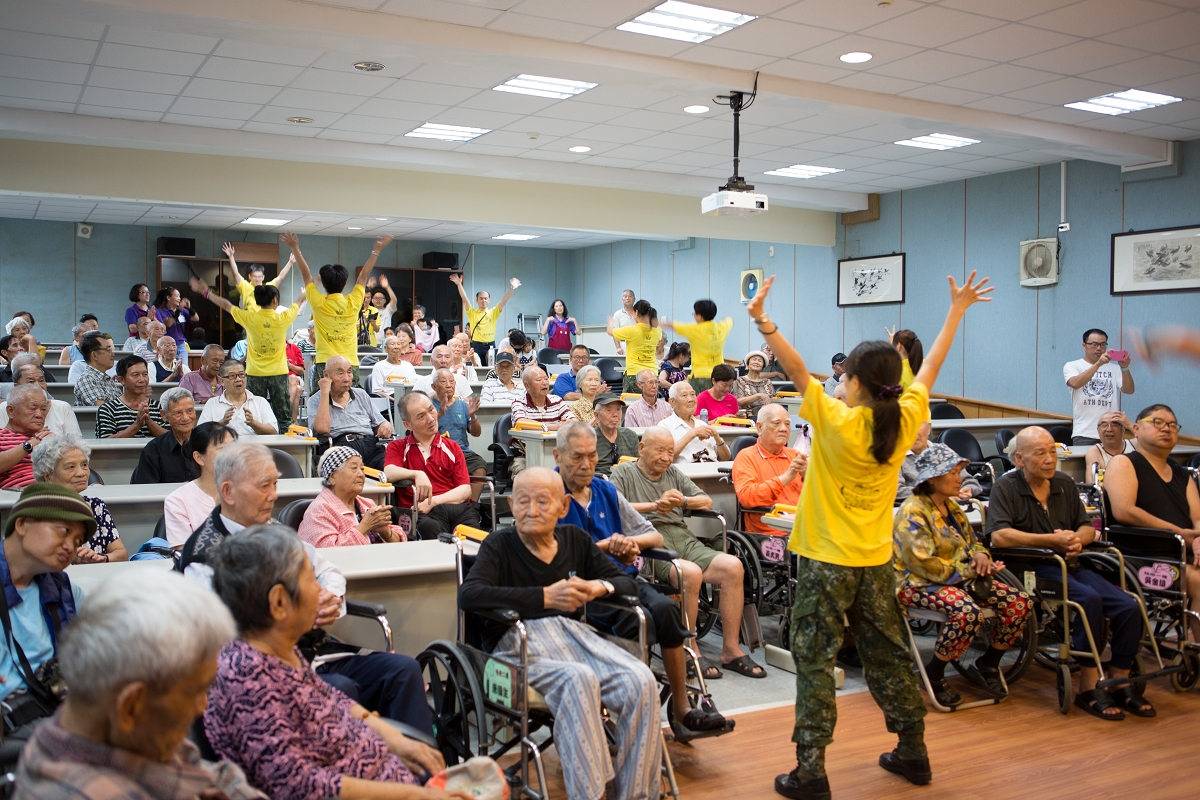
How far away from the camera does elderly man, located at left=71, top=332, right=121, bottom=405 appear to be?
6754mm

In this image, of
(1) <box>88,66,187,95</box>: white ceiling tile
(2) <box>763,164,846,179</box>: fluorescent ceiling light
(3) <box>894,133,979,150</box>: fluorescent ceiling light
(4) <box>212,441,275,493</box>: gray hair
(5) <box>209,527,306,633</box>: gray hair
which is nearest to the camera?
(5) <box>209,527,306,633</box>: gray hair

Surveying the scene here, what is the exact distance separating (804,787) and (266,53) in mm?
5184

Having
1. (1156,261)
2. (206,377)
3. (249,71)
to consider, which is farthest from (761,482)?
(1156,261)

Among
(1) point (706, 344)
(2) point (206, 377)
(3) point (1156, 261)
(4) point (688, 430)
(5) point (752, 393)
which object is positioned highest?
(3) point (1156, 261)

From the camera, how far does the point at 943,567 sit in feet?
12.6

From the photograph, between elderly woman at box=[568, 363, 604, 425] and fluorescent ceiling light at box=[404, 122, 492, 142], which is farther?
fluorescent ceiling light at box=[404, 122, 492, 142]

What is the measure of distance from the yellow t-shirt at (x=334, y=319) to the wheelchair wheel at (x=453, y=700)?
4.63 meters

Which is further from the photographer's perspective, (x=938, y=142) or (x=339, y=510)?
(x=938, y=142)

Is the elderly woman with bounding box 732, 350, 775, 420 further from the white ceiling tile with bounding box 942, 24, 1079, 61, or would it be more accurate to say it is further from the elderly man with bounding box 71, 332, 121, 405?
the elderly man with bounding box 71, 332, 121, 405

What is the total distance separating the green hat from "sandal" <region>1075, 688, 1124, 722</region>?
12.0 feet

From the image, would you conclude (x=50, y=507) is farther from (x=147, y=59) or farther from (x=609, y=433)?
(x=147, y=59)

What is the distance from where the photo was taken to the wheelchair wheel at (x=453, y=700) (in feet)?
8.80

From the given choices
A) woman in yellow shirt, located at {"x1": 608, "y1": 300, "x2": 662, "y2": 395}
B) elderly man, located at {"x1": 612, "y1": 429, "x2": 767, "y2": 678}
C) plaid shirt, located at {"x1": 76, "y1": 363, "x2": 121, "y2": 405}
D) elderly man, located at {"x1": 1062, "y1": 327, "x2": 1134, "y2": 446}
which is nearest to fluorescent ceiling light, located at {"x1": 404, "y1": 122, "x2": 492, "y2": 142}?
woman in yellow shirt, located at {"x1": 608, "y1": 300, "x2": 662, "y2": 395}

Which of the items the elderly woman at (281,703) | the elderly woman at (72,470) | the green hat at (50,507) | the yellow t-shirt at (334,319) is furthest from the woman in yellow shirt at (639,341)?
the elderly woman at (281,703)
